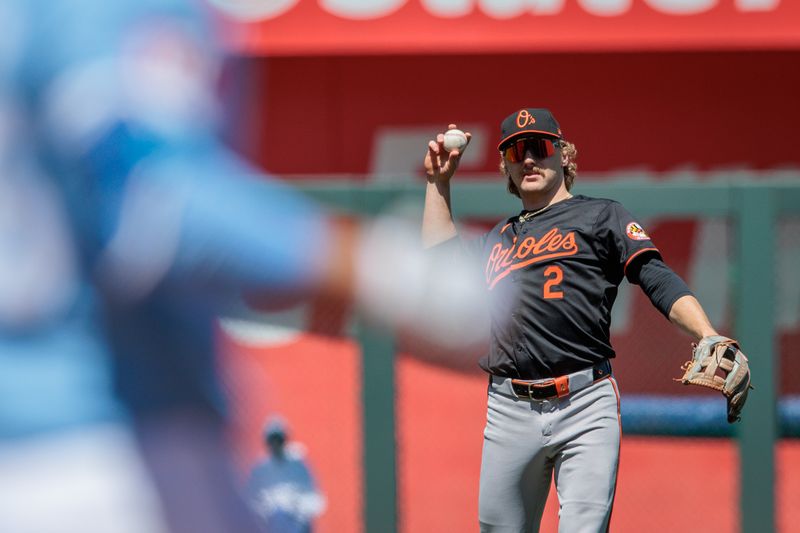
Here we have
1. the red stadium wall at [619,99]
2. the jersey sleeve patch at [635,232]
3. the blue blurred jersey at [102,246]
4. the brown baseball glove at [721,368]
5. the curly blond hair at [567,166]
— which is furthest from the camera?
the red stadium wall at [619,99]

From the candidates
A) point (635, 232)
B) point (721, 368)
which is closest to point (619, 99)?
point (635, 232)

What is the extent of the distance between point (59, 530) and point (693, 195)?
273 cm

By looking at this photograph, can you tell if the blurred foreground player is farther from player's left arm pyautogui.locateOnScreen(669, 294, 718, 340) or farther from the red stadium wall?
player's left arm pyautogui.locateOnScreen(669, 294, 718, 340)

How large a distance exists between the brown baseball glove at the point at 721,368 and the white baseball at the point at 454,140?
2.66 ft

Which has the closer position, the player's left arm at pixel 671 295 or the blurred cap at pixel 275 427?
the player's left arm at pixel 671 295

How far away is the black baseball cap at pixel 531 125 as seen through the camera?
245 centimetres

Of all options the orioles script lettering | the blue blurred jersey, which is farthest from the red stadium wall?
the orioles script lettering

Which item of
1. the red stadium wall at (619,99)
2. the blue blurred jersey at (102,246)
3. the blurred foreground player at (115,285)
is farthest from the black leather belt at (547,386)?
the red stadium wall at (619,99)

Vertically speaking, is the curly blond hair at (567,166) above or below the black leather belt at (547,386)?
above

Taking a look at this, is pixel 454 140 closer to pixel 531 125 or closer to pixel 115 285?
pixel 531 125

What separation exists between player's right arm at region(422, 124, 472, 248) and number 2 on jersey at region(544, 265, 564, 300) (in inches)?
11.7

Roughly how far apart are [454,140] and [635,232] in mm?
521

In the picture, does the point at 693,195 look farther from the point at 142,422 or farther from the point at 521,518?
the point at 142,422

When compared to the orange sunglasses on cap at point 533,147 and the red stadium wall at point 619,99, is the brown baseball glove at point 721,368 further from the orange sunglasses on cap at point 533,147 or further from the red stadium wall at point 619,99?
the red stadium wall at point 619,99
